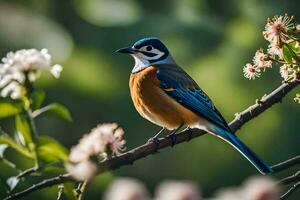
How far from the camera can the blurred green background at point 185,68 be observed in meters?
9.94

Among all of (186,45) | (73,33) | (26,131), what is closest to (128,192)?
(26,131)

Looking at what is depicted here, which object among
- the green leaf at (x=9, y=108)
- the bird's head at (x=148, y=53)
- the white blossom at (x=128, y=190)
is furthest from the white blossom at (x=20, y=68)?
the bird's head at (x=148, y=53)

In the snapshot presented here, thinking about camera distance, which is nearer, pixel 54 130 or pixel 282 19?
pixel 282 19

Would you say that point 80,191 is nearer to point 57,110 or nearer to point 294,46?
point 57,110

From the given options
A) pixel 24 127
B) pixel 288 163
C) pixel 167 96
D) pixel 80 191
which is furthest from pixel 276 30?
pixel 167 96

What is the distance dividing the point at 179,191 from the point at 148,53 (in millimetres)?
2638

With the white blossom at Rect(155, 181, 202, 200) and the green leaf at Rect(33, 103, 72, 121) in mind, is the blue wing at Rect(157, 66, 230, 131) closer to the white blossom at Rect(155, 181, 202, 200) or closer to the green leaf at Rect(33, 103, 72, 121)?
the green leaf at Rect(33, 103, 72, 121)

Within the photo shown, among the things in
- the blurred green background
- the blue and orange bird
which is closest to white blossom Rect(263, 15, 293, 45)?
the blue and orange bird

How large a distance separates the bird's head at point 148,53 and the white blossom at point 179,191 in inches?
96.9

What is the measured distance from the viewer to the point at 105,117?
10.2 m

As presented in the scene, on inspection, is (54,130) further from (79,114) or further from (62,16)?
(62,16)

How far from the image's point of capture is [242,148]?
111 inches

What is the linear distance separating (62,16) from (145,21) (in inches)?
76.0

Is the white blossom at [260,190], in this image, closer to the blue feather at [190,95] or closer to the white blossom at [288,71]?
the white blossom at [288,71]
